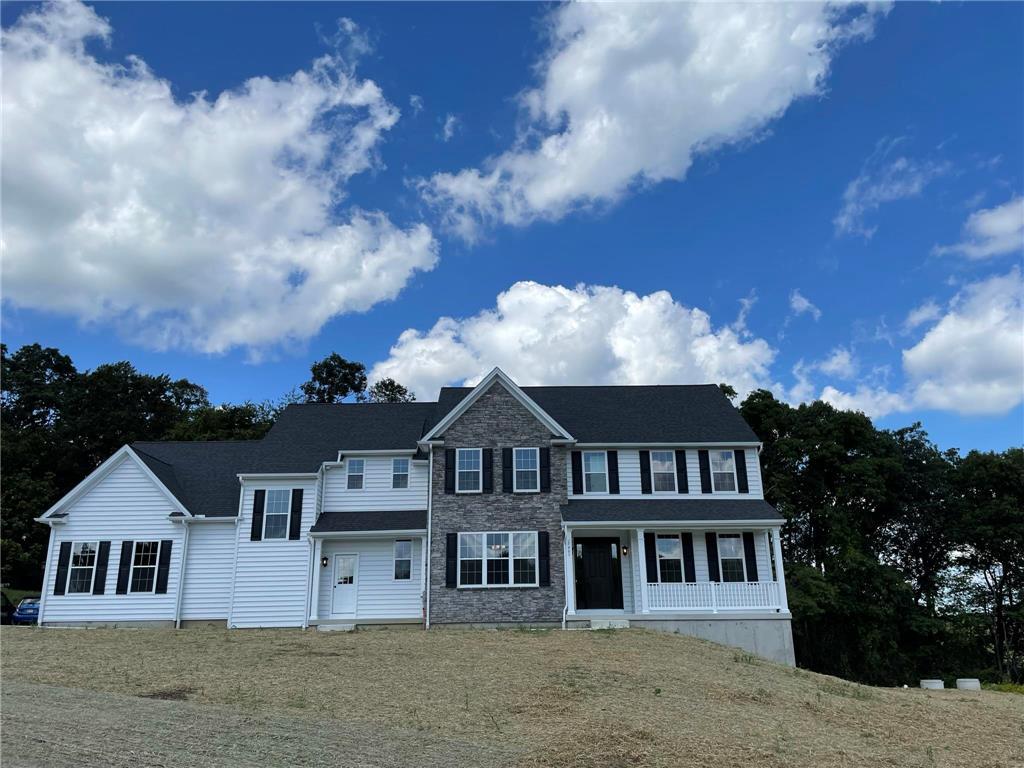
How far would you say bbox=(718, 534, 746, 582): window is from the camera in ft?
75.6

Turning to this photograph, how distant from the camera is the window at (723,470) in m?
24.8

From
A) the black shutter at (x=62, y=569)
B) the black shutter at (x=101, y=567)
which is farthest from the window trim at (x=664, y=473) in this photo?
the black shutter at (x=62, y=569)

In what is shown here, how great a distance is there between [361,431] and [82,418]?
32.9m

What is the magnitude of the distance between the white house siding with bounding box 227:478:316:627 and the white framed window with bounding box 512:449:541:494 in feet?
21.9

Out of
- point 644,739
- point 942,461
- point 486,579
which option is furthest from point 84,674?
point 942,461

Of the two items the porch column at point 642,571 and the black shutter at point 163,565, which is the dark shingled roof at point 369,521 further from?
the porch column at point 642,571

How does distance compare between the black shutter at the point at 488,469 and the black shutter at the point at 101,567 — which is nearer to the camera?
the black shutter at the point at 101,567

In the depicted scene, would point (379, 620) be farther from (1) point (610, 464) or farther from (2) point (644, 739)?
(2) point (644, 739)

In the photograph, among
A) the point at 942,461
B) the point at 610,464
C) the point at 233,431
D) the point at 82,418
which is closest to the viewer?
the point at 610,464

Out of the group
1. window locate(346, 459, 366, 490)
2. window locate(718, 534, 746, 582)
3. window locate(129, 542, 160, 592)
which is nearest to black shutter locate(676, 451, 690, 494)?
window locate(718, 534, 746, 582)

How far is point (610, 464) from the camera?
81.5 feet

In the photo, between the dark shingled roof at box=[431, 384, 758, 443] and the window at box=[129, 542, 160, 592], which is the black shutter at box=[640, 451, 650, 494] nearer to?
the dark shingled roof at box=[431, 384, 758, 443]

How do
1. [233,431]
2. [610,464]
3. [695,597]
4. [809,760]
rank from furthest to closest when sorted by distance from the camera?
[233,431]
[610,464]
[695,597]
[809,760]

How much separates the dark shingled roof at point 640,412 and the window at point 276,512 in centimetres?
607
